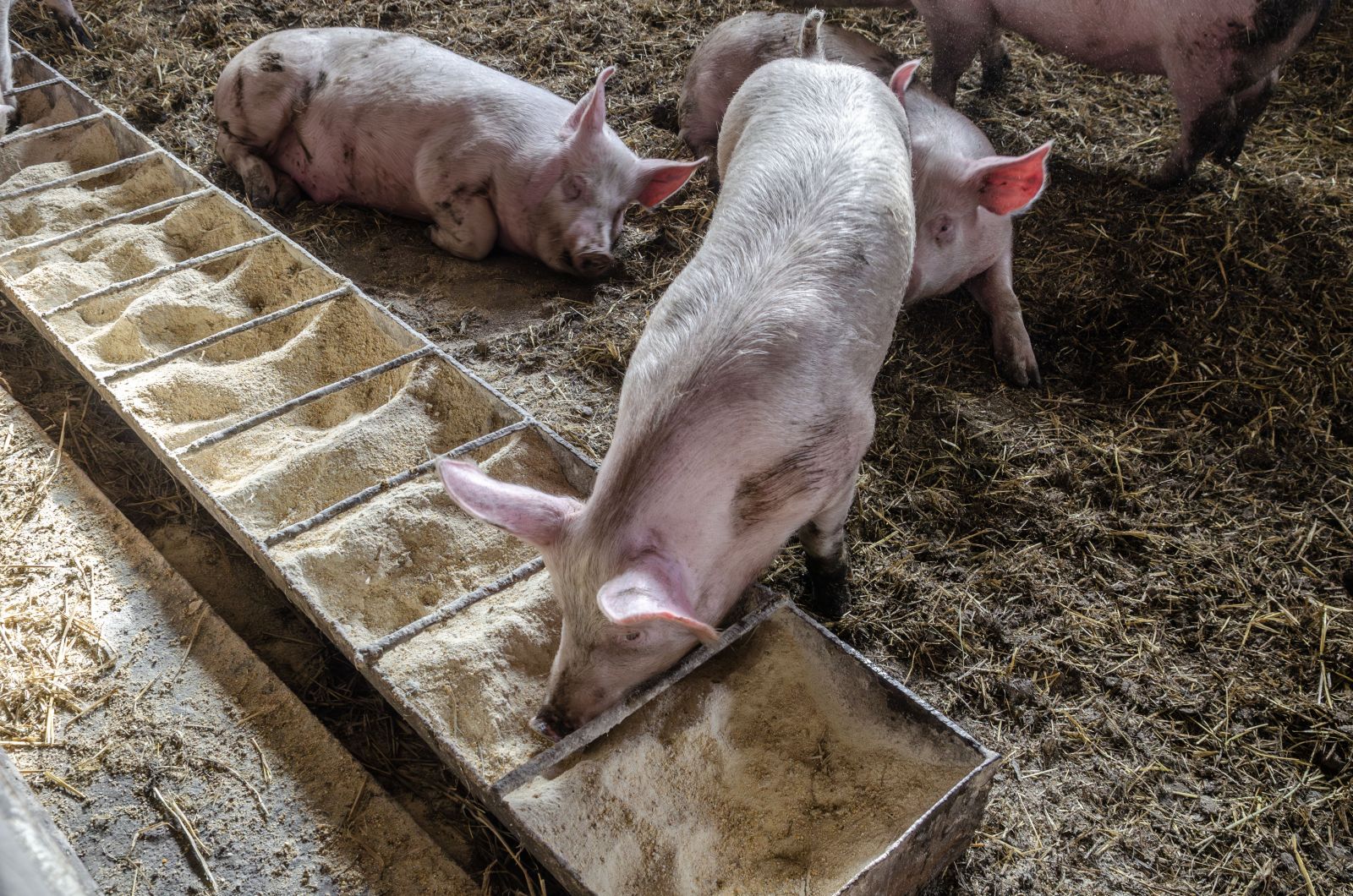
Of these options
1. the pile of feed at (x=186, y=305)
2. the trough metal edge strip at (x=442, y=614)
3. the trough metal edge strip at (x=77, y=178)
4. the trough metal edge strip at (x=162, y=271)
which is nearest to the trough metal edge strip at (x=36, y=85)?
the trough metal edge strip at (x=77, y=178)

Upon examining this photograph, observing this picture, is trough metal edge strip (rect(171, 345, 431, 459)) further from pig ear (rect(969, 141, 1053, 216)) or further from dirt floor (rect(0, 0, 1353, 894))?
Result: pig ear (rect(969, 141, 1053, 216))

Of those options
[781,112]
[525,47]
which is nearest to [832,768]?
[781,112]

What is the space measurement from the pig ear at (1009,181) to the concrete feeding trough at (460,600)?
147 centimetres

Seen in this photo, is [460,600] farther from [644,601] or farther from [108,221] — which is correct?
[108,221]

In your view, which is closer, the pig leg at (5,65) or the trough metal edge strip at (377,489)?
the trough metal edge strip at (377,489)

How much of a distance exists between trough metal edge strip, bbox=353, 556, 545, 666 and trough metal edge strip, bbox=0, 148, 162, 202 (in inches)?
114

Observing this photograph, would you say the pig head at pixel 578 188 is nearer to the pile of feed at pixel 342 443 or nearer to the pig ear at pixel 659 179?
the pig ear at pixel 659 179

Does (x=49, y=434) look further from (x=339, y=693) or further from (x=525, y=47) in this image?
(x=525, y=47)

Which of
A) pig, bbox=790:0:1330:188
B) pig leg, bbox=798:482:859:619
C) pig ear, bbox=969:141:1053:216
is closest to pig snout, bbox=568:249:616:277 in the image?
pig ear, bbox=969:141:1053:216

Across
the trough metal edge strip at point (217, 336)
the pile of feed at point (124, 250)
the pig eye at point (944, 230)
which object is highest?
the pig eye at point (944, 230)

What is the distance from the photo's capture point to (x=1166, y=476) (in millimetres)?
3467

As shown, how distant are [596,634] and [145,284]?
102 inches

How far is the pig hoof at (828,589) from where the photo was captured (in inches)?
117

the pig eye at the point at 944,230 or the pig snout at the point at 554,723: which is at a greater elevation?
the pig eye at the point at 944,230
